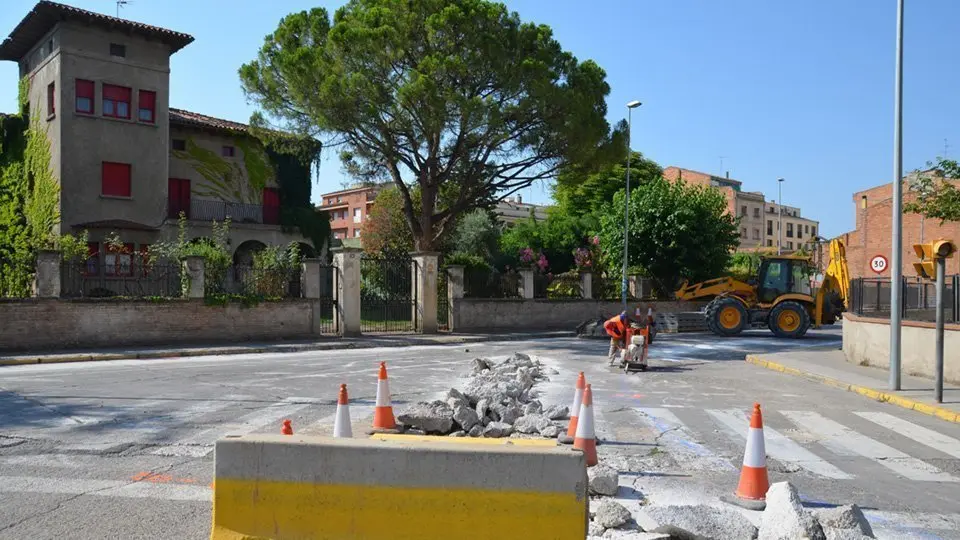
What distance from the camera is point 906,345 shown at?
13992mm

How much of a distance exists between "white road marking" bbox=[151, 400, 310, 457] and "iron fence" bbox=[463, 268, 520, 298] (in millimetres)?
17388

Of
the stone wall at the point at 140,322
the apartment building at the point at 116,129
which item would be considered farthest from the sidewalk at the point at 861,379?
the apartment building at the point at 116,129

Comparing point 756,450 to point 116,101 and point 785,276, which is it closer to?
point 785,276

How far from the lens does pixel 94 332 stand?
18.9 m

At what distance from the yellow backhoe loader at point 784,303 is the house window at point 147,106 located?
23104 mm

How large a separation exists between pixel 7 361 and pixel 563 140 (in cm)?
1886

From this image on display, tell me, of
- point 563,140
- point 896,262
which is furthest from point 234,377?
point 563,140

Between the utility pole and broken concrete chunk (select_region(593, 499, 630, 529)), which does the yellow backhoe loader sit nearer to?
the utility pole

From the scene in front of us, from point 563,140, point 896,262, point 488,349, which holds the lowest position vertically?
point 488,349

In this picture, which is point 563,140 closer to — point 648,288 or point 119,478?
point 648,288

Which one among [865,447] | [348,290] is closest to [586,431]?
[865,447]

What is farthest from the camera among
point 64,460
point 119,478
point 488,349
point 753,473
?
point 488,349

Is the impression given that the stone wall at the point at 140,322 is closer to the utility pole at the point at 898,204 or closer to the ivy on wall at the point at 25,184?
the ivy on wall at the point at 25,184

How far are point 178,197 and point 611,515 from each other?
104 ft
